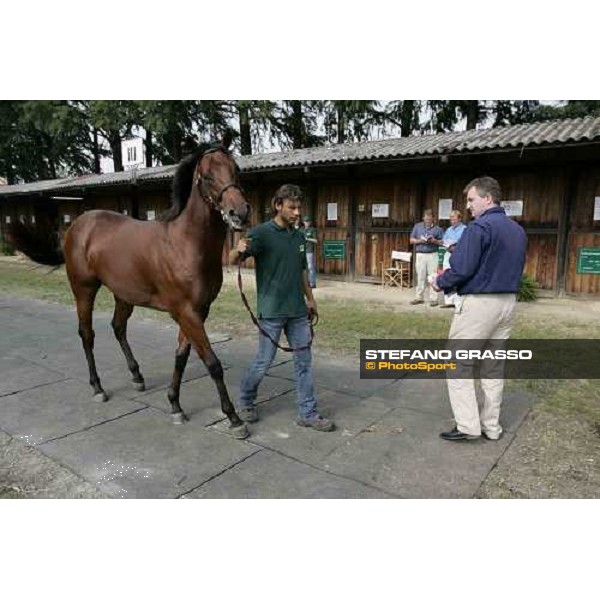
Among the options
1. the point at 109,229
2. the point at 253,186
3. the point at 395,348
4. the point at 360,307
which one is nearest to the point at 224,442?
the point at 109,229

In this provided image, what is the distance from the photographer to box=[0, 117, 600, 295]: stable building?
856 cm

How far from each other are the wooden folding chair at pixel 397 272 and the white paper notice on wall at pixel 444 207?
3.61 feet

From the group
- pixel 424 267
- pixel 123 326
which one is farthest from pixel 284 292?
pixel 424 267

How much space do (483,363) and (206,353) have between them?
1967mm

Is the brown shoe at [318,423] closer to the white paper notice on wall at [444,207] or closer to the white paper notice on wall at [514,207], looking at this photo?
the white paper notice on wall at [514,207]

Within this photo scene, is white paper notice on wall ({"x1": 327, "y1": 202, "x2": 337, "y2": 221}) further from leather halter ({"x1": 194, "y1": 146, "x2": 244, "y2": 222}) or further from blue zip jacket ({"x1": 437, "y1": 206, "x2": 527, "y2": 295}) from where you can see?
blue zip jacket ({"x1": 437, "y1": 206, "x2": 527, "y2": 295})

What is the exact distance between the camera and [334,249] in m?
12.1

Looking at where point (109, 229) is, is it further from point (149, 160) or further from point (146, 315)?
point (149, 160)

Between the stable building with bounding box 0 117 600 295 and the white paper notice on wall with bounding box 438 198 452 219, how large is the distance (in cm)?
2

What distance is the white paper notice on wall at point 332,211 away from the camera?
1188cm

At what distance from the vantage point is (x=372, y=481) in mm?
2668

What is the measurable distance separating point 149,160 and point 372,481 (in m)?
28.3

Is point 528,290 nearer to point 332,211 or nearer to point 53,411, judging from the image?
point 332,211

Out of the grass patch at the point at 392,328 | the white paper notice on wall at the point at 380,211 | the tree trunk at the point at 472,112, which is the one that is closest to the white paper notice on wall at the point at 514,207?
the white paper notice on wall at the point at 380,211
